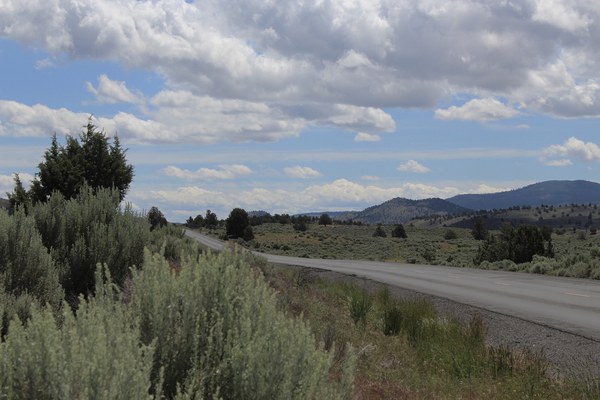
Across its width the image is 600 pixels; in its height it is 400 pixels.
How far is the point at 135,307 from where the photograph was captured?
439cm

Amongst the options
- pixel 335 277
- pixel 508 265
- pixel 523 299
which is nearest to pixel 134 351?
pixel 523 299

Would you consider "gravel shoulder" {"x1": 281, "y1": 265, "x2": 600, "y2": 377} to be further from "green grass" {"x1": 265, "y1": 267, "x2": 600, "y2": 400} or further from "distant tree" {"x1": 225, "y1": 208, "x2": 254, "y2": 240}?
"distant tree" {"x1": 225, "y1": 208, "x2": 254, "y2": 240}

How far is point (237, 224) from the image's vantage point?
3752 inches

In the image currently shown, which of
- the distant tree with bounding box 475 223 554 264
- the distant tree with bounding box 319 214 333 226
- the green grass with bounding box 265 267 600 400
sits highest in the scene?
the distant tree with bounding box 319 214 333 226

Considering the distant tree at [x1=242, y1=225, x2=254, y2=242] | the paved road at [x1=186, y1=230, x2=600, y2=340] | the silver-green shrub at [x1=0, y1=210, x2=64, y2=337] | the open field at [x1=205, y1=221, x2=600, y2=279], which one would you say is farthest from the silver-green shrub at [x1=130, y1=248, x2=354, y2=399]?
the distant tree at [x1=242, y1=225, x2=254, y2=242]

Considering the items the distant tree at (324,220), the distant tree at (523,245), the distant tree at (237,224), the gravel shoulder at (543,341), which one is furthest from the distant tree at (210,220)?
the gravel shoulder at (543,341)

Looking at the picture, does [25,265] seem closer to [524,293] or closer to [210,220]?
[524,293]

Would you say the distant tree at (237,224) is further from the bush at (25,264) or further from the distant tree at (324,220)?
the bush at (25,264)

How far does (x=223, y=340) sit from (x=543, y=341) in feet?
31.1

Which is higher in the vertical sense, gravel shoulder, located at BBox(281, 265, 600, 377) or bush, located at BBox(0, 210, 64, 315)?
bush, located at BBox(0, 210, 64, 315)

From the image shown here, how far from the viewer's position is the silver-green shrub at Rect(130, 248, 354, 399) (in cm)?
374

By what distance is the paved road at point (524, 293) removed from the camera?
14409mm

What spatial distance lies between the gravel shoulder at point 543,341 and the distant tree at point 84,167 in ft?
76.2

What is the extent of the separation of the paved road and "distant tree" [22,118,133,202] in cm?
1576
